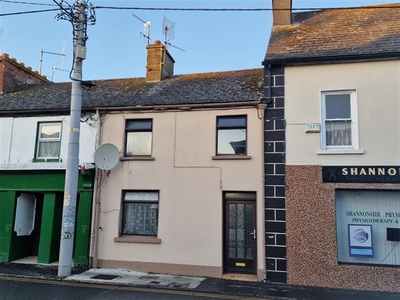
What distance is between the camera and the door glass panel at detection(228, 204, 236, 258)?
34.3ft

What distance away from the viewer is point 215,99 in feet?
36.6

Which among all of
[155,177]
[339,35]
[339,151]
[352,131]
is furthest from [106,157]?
[339,35]

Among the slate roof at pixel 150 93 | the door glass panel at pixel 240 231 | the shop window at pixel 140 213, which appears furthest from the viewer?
the slate roof at pixel 150 93

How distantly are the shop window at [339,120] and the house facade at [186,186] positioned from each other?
73.5 inches

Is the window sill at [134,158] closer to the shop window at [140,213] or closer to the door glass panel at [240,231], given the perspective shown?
the shop window at [140,213]

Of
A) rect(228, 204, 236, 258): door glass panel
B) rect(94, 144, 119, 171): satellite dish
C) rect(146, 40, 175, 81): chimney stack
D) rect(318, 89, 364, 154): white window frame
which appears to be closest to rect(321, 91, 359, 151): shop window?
rect(318, 89, 364, 154): white window frame

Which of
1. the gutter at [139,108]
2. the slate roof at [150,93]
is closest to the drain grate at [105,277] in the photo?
the gutter at [139,108]

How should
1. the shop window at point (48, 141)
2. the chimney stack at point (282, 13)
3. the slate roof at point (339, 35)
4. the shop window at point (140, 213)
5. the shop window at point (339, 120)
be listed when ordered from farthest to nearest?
1. the chimney stack at point (282, 13)
2. the shop window at point (48, 141)
3. the shop window at point (140, 213)
4. the slate roof at point (339, 35)
5. the shop window at point (339, 120)

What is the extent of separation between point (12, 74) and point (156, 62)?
21.1ft

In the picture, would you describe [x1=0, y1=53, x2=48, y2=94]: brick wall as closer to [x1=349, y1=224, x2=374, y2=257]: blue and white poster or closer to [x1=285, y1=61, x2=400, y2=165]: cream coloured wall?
[x1=285, y1=61, x2=400, y2=165]: cream coloured wall

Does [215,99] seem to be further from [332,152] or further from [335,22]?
[335,22]

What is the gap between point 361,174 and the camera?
9.48 m

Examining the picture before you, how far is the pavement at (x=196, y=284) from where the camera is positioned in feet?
27.6

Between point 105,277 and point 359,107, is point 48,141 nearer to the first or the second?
point 105,277
